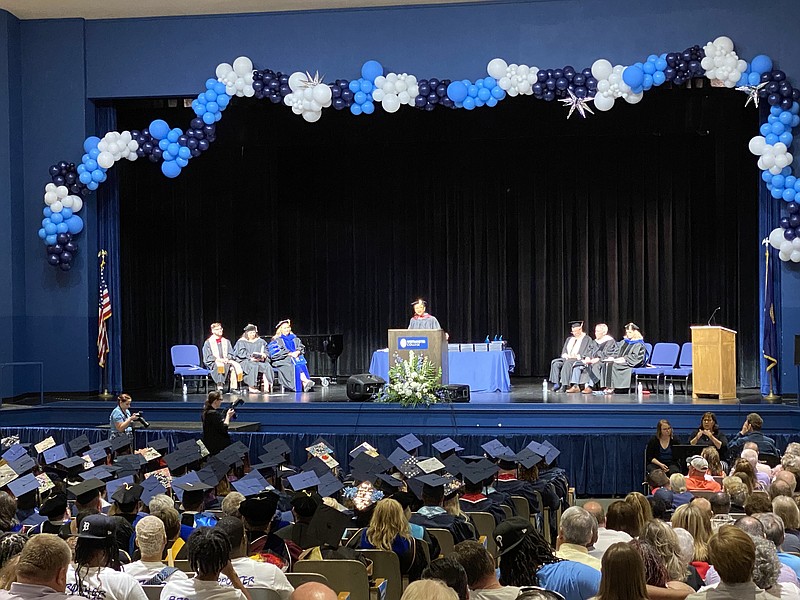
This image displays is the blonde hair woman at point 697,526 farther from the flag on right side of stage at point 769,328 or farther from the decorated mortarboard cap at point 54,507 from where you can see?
the flag on right side of stage at point 769,328

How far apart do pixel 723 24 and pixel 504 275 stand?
6529 mm

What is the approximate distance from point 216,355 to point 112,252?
2259mm

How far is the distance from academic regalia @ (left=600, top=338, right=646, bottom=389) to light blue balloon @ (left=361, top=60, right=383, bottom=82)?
5287 millimetres

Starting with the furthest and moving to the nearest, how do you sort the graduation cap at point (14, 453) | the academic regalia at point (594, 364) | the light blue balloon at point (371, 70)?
the academic regalia at point (594, 364) → the light blue balloon at point (371, 70) → the graduation cap at point (14, 453)

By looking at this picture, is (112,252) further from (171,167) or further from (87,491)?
(87,491)

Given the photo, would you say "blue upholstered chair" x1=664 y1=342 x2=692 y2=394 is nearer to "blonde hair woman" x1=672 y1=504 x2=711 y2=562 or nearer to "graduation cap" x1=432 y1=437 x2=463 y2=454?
"graduation cap" x1=432 y1=437 x2=463 y2=454

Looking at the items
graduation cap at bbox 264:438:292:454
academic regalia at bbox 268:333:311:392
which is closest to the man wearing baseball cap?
graduation cap at bbox 264:438:292:454

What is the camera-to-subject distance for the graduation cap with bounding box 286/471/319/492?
271 inches

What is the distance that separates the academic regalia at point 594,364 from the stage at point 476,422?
23.1 inches

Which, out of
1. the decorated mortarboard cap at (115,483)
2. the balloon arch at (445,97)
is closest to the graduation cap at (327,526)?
the decorated mortarboard cap at (115,483)

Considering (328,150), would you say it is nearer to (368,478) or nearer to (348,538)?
(368,478)

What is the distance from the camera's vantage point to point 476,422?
12812 millimetres

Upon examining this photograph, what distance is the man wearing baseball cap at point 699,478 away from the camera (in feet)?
26.5

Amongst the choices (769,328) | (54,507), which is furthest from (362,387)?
(54,507)
